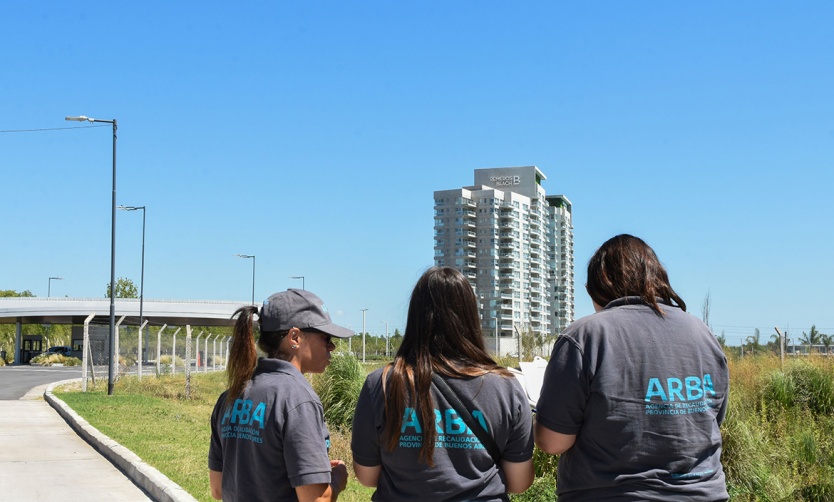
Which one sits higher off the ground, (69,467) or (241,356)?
(241,356)

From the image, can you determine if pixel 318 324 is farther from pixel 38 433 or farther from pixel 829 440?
pixel 38 433

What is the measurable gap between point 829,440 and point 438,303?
822 cm

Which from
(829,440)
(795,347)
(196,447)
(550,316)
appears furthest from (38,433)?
(550,316)

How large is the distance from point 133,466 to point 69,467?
1482 mm

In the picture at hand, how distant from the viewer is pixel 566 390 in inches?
129

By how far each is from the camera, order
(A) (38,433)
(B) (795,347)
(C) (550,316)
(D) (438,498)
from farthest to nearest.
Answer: (C) (550,316)
(B) (795,347)
(A) (38,433)
(D) (438,498)

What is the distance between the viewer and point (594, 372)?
10.7ft

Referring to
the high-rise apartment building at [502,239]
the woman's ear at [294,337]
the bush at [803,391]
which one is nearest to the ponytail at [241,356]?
the woman's ear at [294,337]

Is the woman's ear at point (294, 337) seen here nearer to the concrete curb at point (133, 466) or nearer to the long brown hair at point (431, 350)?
the long brown hair at point (431, 350)

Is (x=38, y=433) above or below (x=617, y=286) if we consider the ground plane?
below

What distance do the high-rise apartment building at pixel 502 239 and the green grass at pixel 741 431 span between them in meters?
118

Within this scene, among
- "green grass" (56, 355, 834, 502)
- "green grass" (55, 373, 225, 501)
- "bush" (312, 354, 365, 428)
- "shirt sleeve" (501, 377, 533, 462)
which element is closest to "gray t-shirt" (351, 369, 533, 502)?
"shirt sleeve" (501, 377, 533, 462)

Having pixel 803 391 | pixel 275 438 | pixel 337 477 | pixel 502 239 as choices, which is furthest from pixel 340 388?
pixel 502 239

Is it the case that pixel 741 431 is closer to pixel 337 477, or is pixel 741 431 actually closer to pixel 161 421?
pixel 337 477
